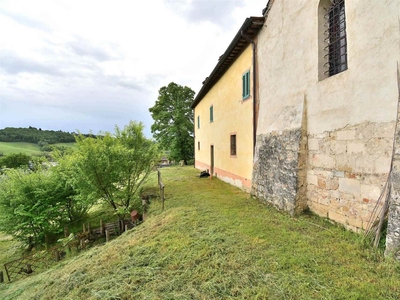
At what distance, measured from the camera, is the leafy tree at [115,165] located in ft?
23.0

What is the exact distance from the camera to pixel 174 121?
23.8 m

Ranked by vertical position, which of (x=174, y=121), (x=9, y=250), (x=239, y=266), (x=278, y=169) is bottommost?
(x=9, y=250)

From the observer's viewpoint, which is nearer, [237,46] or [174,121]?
[237,46]

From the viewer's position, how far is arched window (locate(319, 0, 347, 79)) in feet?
13.5

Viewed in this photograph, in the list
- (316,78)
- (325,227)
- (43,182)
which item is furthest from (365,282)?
(43,182)

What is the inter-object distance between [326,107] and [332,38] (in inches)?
60.1

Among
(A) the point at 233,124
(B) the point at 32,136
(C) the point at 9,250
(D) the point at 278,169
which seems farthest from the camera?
(B) the point at 32,136

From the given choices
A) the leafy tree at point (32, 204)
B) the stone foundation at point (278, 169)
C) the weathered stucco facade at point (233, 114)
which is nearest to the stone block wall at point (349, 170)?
the stone foundation at point (278, 169)

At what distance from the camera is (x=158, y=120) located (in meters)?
24.1

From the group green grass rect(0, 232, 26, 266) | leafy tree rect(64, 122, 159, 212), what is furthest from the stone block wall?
green grass rect(0, 232, 26, 266)

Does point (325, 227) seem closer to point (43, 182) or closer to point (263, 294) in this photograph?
point (263, 294)

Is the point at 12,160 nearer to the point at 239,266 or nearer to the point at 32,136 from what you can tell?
the point at 32,136

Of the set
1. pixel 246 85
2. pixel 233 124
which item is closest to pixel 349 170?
pixel 246 85

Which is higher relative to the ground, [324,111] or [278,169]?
[324,111]
